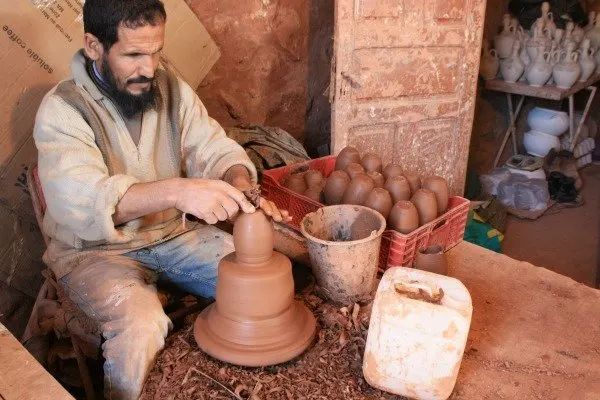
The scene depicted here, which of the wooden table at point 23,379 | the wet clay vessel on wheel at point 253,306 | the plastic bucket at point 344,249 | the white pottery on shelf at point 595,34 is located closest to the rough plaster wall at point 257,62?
the plastic bucket at point 344,249

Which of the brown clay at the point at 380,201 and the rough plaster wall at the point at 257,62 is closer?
the brown clay at the point at 380,201

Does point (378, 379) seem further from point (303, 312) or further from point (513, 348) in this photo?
point (513, 348)

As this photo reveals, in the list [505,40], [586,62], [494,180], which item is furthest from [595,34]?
[494,180]

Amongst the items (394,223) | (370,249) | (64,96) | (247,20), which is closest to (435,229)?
(394,223)

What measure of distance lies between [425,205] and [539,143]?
13.5ft

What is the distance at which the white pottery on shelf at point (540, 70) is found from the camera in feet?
17.6

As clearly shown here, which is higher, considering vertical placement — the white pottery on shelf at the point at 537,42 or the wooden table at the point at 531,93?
the white pottery on shelf at the point at 537,42

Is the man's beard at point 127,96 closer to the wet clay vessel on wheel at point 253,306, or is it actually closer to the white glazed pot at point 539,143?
the wet clay vessel on wheel at point 253,306

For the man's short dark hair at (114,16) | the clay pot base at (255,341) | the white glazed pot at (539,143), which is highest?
the man's short dark hair at (114,16)

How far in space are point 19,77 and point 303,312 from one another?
5.91 feet

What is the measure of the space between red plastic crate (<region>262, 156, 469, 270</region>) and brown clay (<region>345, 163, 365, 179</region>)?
0.83ft

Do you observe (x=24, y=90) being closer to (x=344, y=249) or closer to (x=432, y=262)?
(x=344, y=249)

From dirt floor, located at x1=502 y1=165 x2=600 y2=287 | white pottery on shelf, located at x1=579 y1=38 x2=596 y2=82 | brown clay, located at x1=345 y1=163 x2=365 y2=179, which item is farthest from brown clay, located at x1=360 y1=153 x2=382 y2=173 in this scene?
white pottery on shelf, located at x1=579 y1=38 x2=596 y2=82

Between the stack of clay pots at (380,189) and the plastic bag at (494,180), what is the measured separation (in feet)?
9.88
